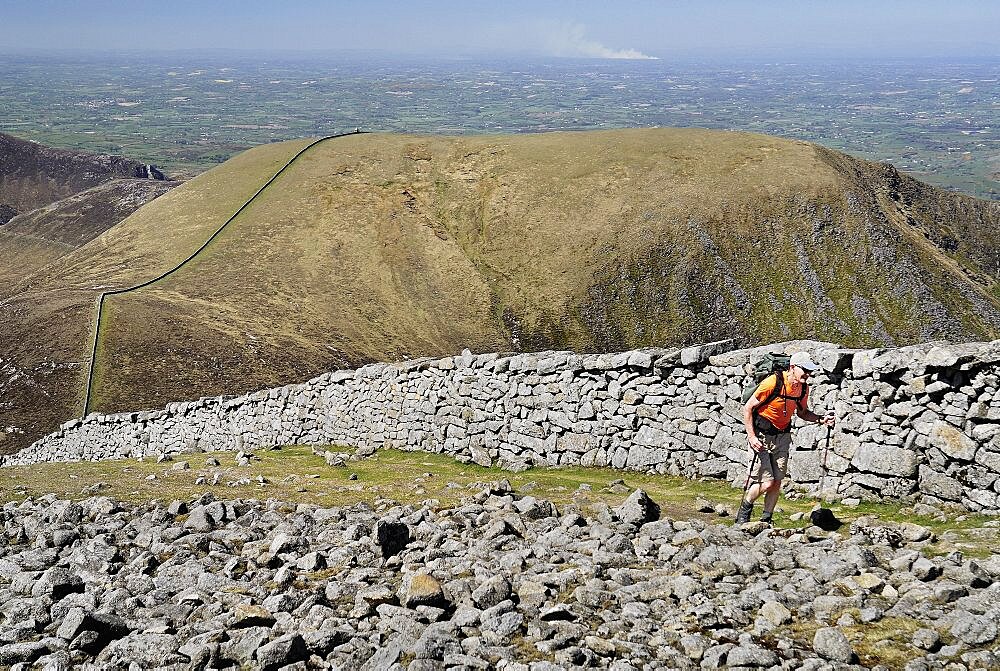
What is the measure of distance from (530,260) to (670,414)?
218 ft

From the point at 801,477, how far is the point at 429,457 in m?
10.5

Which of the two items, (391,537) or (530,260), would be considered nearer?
(391,537)

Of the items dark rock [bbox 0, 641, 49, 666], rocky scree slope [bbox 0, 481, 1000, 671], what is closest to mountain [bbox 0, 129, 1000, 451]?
rocky scree slope [bbox 0, 481, 1000, 671]

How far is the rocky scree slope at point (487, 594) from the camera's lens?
8070mm

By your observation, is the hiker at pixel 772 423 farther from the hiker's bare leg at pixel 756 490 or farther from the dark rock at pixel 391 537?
the dark rock at pixel 391 537

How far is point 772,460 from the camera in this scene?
12945 mm

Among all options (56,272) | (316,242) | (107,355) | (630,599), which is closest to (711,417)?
(630,599)

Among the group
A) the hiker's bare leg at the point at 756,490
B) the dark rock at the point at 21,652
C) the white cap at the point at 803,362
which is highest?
the white cap at the point at 803,362

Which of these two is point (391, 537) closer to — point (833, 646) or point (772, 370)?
point (833, 646)

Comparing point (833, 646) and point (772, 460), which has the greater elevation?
point (833, 646)

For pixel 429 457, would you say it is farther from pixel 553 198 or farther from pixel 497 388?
pixel 553 198

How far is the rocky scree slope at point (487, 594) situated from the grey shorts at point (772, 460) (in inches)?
37.7

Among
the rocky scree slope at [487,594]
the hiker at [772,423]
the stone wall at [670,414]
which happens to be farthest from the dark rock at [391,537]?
the stone wall at [670,414]

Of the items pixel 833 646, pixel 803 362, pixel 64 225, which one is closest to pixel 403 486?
pixel 803 362
